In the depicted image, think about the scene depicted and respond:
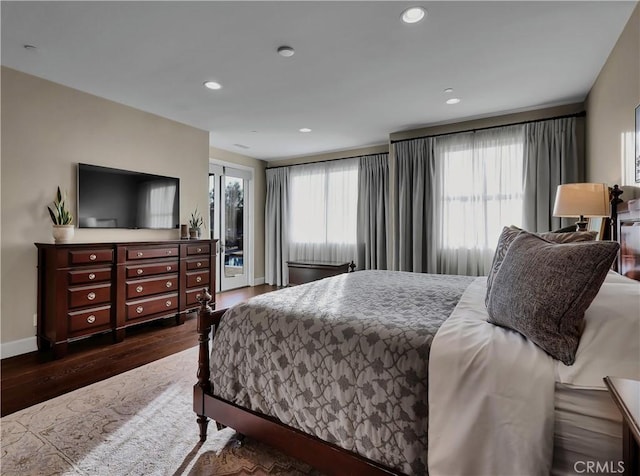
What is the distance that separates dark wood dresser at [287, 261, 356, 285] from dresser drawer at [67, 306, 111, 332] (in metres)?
2.99

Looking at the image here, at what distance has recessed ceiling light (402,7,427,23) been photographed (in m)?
2.17

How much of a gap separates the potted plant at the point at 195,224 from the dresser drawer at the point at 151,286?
0.73m

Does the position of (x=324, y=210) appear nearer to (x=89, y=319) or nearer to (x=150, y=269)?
(x=150, y=269)

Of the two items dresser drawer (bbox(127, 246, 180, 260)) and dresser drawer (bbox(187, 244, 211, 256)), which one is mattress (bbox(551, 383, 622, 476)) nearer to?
dresser drawer (bbox(127, 246, 180, 260))

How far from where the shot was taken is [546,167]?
12.7 feet

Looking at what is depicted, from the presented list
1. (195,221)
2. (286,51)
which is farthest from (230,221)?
(286,51)

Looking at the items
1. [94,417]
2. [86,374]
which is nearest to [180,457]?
[94,417]

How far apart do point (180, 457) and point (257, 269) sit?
513cm

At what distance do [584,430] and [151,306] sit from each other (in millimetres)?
3842

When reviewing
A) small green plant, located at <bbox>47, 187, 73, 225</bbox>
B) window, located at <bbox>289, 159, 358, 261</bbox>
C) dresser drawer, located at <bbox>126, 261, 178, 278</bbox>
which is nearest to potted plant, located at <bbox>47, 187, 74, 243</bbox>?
small green plant, located at <bbox>47, 187, 73, 225</bbox>

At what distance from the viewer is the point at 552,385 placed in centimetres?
102

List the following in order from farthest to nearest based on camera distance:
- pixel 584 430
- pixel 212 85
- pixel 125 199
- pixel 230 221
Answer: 1. pixel 230 221
2. pixel 125 199
3. pixel 212 85
4. pixel 584 430

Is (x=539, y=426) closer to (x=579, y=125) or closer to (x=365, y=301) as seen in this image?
(x=365, y=301)

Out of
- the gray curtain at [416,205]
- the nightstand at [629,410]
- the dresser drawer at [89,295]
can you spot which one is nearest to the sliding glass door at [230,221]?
the dresser drawer at [89,295]
